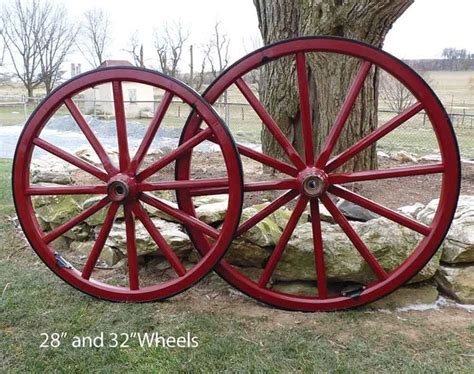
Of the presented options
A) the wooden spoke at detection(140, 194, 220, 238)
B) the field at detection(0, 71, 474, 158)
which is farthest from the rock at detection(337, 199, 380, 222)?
the field at detection(0, 71, 474, 158)

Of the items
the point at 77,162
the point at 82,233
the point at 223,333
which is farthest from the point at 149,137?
the point at 82,233

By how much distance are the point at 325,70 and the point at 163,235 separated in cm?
194

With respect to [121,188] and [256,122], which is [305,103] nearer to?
[121,188]

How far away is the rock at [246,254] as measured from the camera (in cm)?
300

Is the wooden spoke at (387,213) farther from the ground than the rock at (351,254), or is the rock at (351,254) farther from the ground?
the wooden spoke at (387,213)

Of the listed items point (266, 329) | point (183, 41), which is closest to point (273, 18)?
point (266, 329)

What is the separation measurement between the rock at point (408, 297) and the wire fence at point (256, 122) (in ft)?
11.3

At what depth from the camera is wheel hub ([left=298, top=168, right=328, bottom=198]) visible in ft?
8.48

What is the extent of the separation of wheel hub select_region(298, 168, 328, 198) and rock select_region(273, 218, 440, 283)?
459 mm

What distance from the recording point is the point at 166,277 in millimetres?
3252

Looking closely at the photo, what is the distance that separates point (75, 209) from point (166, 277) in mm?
1184

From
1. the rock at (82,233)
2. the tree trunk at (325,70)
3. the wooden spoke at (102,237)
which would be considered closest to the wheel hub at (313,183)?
the wooden spoke at (102,237)

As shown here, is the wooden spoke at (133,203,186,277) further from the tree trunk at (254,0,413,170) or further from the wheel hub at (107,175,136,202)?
the tree trunk at (254,0,413,170)

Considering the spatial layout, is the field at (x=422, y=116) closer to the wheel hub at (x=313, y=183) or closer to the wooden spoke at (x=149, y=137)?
the wooden spoke at (x=149, y=137)
